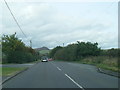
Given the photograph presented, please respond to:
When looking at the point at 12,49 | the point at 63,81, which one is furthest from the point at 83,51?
the point at 63,81

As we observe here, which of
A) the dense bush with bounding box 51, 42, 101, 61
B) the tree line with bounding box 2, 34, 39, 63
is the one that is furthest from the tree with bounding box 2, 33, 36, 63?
the dense bush with bounding box 51, 42, 101, 61

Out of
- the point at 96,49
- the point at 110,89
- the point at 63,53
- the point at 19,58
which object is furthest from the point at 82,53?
the point at 110,89

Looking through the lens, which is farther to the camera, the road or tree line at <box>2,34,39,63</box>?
tree line at <box>2,34,39,63</box>

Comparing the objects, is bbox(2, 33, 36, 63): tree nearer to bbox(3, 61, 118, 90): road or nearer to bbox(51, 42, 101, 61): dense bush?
bbox(51, 42, 101, 61): dense bush

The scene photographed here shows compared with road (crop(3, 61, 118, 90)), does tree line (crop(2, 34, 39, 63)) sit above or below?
above

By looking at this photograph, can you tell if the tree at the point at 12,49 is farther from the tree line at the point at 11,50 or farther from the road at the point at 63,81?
the road at the point at 63,81

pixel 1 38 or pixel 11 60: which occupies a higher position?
pixel 1 38

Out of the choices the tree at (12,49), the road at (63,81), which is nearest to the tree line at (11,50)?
the tree at (12,49)

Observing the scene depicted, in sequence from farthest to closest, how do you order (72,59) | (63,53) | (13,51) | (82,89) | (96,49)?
(63,53) → (72,59) → (96,49) → (13,51) → (82,89)

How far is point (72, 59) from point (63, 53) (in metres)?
13.1

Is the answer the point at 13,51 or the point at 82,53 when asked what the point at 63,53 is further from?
the point at 13,51

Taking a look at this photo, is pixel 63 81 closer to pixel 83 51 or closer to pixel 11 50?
pixel 11 50

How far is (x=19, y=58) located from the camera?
7362 centimetres

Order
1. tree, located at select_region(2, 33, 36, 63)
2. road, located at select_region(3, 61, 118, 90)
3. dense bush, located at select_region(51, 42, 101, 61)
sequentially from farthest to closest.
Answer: dense bush, located at select_region(51, 42, 101, 61)
tree, located at select_region(2, 33, 36, 63)
road, located at select_region(3, 61, 118, 90)
